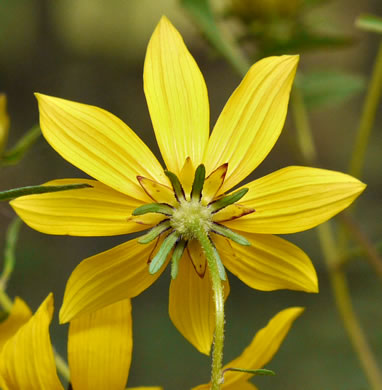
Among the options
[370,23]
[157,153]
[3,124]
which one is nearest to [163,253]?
[3,124]

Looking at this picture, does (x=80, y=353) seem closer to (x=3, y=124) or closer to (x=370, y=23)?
(x=3, y=124)

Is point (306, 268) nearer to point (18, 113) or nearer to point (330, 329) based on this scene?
point (330, 329)

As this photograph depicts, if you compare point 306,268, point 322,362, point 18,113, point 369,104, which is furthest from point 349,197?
point 18,113

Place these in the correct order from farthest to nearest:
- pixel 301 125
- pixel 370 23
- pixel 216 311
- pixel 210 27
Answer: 1. pixel 301 125
2. pixel 210 27
3. pixel 370 23
4. pixel 216 311

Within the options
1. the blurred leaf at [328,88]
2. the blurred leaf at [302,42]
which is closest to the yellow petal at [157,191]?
the blurred leaf at [302,42]

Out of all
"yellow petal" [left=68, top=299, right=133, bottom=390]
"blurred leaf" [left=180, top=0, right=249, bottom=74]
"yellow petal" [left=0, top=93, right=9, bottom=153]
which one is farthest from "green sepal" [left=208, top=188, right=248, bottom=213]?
"blurred leaf" [left=180, top=0, right=249, bottom=74]

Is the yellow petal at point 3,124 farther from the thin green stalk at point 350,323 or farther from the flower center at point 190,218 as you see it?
the thin green stalk at point 350,323

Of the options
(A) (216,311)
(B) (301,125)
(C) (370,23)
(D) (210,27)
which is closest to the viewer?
(A) (216,311)
